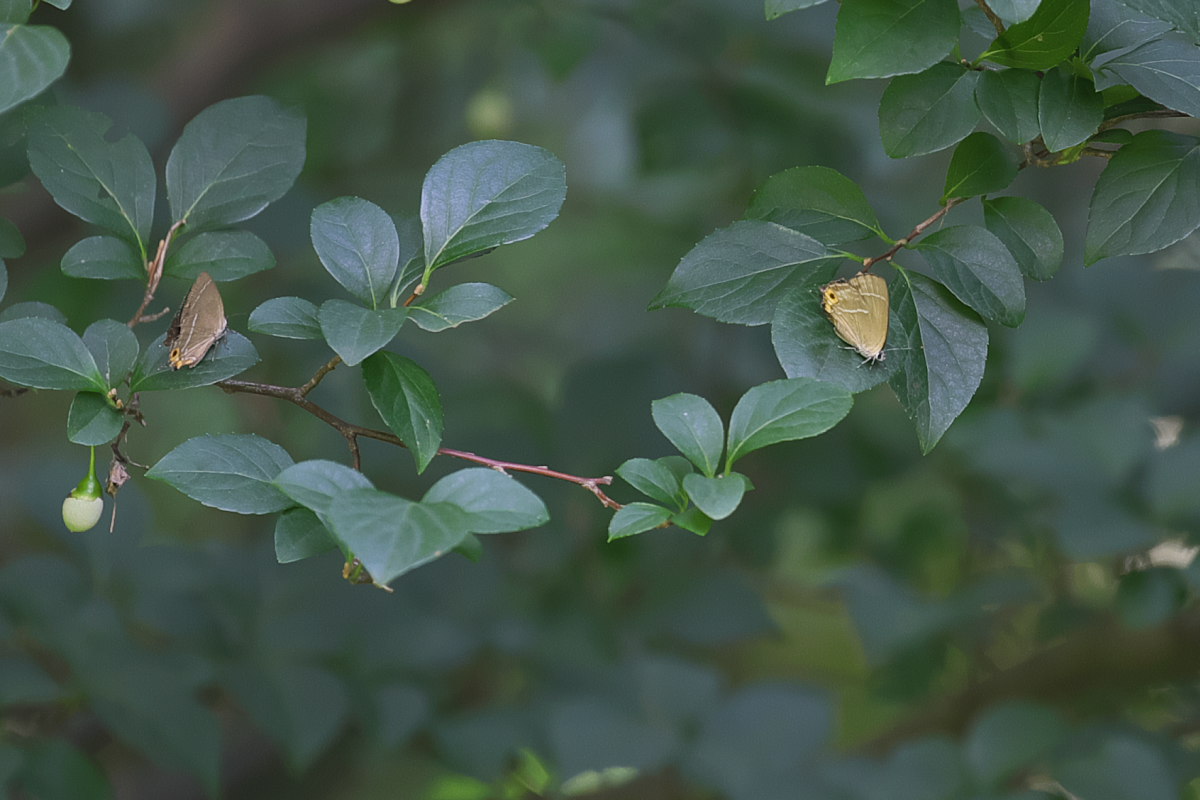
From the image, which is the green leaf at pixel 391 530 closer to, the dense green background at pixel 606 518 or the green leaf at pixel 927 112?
the green leaf at pixel 927 112

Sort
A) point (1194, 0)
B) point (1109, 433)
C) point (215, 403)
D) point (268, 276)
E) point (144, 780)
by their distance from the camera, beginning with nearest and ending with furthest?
point (1194, 0) → point (1109, 433) → point (144, 780) → point (268, 276) → point (215, 403)

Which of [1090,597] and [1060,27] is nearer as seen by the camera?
[1060,27]

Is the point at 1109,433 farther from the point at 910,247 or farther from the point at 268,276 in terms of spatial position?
the point at 268,276

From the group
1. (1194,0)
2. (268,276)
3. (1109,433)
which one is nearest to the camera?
(1194,0)

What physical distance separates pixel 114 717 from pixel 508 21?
2.78ft

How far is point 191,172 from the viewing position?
39 centimetres

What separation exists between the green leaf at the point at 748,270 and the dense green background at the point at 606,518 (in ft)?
1.78

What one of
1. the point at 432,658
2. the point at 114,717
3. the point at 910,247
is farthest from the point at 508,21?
the point at 910,247

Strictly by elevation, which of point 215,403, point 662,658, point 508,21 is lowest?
point 215,403

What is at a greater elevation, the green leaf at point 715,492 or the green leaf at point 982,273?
the green leaf at point 982,273

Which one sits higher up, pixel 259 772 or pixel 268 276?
pixel 268 276

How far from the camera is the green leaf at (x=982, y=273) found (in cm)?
32

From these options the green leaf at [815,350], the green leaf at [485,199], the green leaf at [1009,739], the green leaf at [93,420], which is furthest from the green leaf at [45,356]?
the green leaf at [1009,739]

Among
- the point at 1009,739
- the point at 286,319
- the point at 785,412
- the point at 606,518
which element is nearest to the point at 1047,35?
the point at 785,412
